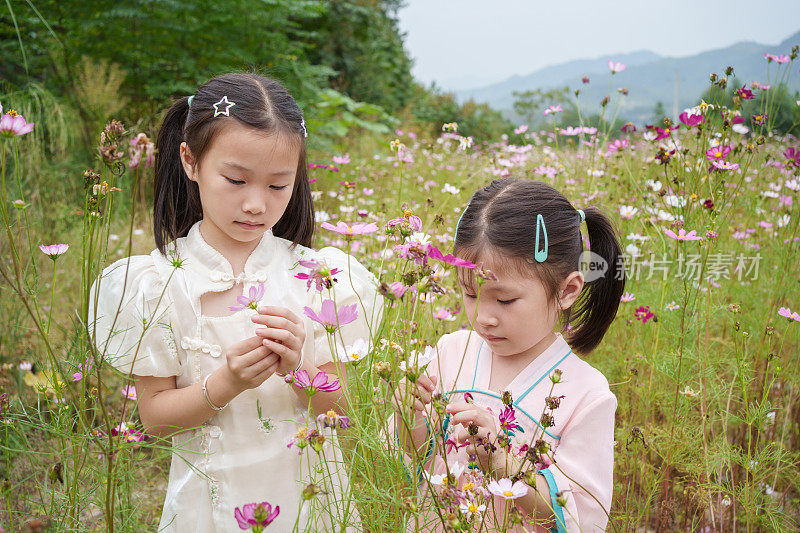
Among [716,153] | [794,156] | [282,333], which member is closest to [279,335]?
[282,333]

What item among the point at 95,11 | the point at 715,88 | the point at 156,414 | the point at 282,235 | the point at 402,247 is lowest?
the point at 156,414

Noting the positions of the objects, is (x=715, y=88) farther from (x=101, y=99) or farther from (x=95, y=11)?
(x=95, y=11)

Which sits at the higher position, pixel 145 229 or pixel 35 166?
pixel 35 166

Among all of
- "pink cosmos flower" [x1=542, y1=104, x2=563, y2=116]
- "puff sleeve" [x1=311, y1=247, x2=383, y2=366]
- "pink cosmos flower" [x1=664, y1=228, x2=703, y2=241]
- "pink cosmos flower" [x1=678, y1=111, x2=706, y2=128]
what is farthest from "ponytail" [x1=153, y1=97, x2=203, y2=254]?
"pink cosmos flower" [x1=542, y1=104, x2=563, y2=116]

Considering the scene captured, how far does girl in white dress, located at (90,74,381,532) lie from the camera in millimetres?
1104

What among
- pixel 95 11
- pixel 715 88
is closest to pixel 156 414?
pixel 715 88

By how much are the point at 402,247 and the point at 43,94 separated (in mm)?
3778

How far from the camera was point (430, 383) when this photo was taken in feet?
3.08

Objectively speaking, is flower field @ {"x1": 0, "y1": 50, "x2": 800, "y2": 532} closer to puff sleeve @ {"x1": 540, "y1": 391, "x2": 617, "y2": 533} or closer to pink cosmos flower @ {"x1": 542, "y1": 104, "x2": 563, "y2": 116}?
puff sleeve @ {"x1": 540, "y1": 391, "x2": 617, "y2": 533}

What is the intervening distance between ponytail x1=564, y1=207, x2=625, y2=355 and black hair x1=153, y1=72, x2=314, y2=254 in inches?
24.4

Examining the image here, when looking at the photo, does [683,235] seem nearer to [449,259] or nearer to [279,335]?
[449,259]

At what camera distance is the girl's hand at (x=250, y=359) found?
975 millimetres

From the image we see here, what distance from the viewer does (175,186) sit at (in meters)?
1.33

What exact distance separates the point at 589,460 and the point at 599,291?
384 mm
